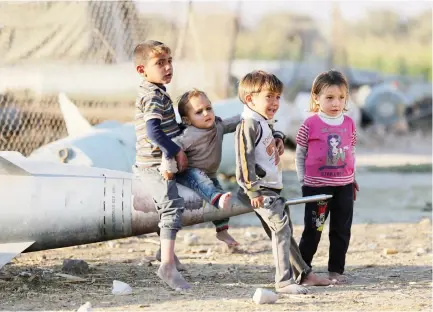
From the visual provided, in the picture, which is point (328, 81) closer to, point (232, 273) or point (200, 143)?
point (200, 143)

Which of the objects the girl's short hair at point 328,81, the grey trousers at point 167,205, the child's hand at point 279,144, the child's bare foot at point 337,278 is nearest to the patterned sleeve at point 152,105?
the grey trousers at point 167,205

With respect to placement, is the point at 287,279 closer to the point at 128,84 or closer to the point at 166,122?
the point at 166,122

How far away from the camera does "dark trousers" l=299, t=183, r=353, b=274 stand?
20.8ft

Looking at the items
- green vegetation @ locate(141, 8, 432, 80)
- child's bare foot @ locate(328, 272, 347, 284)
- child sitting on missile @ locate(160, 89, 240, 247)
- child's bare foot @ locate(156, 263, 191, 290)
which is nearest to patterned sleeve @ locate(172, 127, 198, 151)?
child sitting on missile @ locate(160, 89, 240, 247)

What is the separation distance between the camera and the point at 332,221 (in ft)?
21.2

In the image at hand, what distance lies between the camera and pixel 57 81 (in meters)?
11.8

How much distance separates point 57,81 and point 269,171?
634 cm

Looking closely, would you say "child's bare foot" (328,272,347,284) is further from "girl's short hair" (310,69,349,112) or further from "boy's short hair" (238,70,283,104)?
"boy's short hair" (238,70,283,104)

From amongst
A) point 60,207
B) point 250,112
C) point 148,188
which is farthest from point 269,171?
point 60,207

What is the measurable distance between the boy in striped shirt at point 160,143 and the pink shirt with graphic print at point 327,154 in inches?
33.5

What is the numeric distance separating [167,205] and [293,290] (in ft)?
3.21

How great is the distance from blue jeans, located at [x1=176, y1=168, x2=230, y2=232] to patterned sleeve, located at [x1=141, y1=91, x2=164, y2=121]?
1.48 ft

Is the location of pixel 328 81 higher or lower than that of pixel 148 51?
lower

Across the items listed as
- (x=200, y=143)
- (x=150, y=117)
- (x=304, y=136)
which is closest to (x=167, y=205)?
(x=200, y=143)
